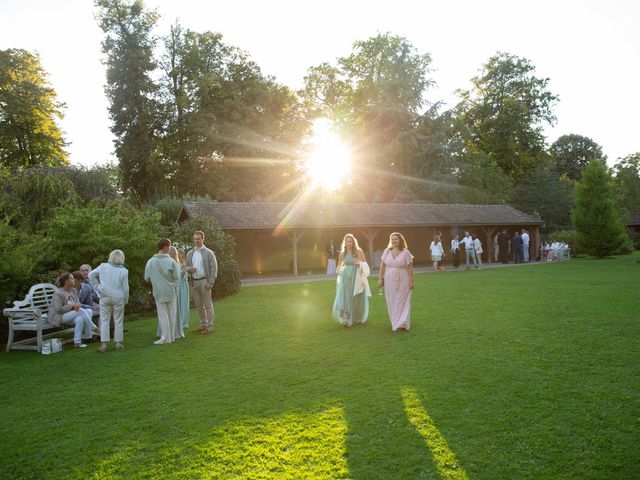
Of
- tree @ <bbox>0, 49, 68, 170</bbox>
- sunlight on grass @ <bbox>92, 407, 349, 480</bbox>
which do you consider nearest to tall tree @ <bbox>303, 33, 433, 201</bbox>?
tree @ <bbox>0, 49, 68, 170</bbox>

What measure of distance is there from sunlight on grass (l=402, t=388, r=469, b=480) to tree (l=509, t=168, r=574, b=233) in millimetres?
40441

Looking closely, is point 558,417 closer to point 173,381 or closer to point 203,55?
point 173,381

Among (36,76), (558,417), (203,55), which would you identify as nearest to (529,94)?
(203,55)

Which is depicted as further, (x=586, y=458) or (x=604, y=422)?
(x=604, y=422)

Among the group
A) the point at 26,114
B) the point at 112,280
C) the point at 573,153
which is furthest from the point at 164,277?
the point at 573,153

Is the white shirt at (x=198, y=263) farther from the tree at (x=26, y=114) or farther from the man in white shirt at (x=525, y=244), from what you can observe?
the tree at (x=26, y=114)

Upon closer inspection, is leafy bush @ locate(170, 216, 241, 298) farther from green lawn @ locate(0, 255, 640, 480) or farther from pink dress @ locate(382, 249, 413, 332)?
pink dress @ locate(382, 249, 413, 332)

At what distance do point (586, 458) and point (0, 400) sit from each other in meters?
5.88

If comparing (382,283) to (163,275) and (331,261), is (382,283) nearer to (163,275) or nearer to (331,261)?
(163,275)

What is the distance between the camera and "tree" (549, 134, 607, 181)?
208 ft

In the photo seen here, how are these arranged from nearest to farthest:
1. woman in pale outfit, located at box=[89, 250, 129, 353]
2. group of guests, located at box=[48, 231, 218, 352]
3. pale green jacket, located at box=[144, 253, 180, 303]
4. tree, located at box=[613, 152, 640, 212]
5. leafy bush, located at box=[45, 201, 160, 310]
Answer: woman in pale outfit, located at box=[89, 250, 129, 353] → group of guests, located at box=[48, 231, 218, 352] → pale green jacket, located at box=[144, 253, 180, 303] → leafy bush, located at box=[45, 201, 160, 310] → tree, located at box=[613, 152, 640, 212]

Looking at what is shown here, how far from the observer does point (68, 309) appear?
344 inches

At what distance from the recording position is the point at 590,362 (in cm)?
638

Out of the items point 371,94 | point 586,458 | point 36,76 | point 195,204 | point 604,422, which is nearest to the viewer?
point 586,458
